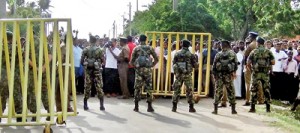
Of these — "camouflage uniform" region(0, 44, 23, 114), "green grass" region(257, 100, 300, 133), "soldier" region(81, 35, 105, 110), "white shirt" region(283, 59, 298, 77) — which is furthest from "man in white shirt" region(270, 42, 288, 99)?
"camouflage uniform" region(0, 44, 23, 114)

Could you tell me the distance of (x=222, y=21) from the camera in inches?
1972

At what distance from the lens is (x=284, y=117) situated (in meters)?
11.0

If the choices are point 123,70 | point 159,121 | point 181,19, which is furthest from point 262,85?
point 181,19

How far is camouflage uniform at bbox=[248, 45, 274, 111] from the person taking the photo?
11352 millimetres

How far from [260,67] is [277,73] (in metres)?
3.20

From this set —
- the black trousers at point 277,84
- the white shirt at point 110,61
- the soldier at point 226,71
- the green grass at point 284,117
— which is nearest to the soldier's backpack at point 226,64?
the soldier at point 226,71

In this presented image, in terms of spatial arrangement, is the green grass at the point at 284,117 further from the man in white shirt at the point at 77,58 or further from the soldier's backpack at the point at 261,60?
the man in white shirt at the point at 77,58

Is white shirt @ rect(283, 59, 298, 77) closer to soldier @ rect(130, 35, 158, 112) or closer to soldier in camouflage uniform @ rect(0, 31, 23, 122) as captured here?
soldier @ rect(130, 35, 158, 112)

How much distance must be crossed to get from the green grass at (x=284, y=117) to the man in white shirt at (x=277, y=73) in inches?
27.4

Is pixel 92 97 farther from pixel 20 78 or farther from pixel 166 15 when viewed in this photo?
pixel 166 15

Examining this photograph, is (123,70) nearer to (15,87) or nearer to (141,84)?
(141,84)

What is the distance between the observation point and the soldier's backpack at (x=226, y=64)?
36.6ft

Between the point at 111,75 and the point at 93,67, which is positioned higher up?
the point at 93,67

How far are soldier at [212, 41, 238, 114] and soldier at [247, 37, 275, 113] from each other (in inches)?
20.1
